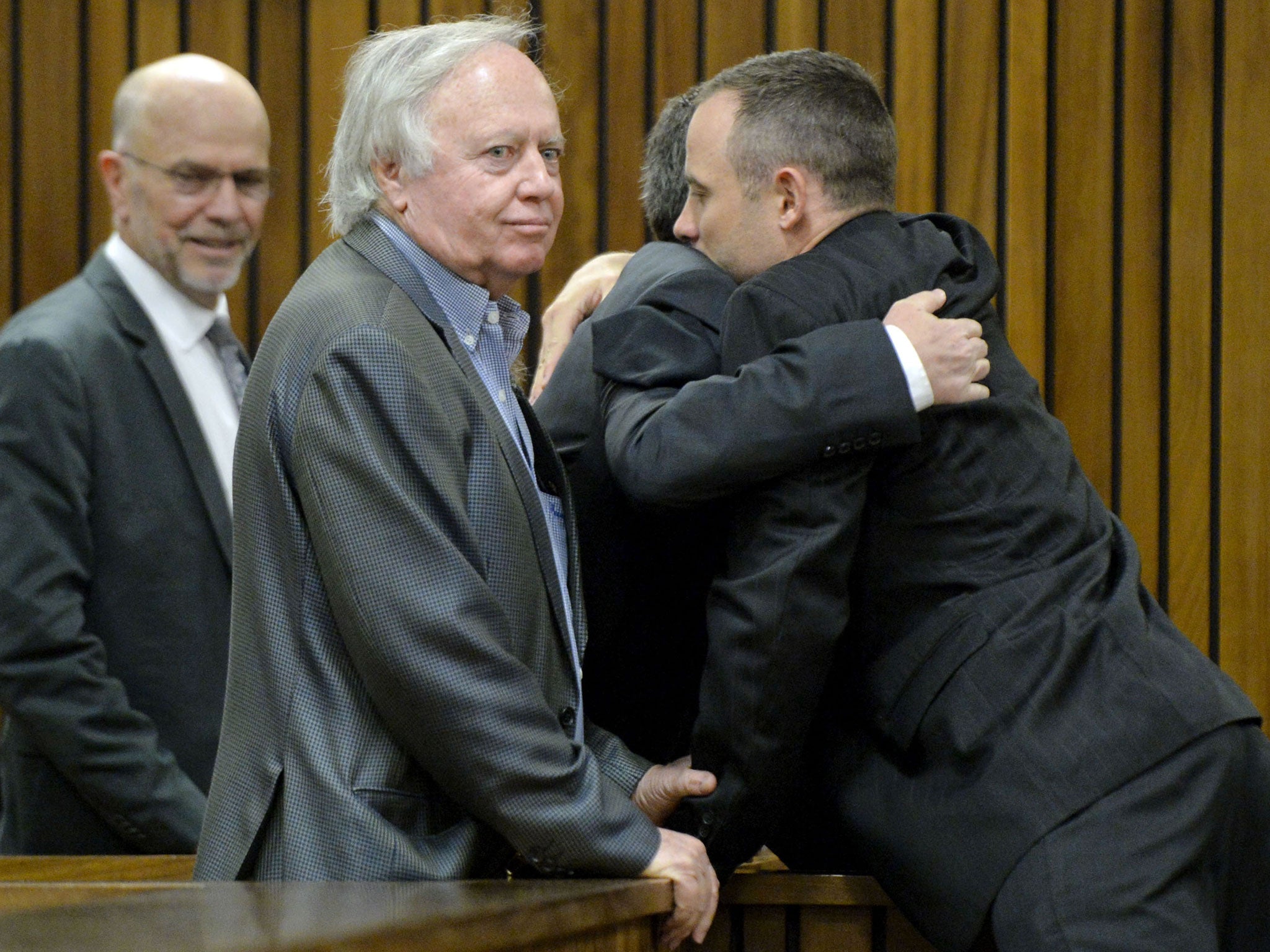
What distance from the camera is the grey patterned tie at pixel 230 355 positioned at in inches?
112

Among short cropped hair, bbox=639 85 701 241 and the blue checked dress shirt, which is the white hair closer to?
the blue checked dress shirt

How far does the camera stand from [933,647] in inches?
64.2

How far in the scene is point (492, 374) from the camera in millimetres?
1788

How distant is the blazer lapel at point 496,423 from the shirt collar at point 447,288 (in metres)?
0.02

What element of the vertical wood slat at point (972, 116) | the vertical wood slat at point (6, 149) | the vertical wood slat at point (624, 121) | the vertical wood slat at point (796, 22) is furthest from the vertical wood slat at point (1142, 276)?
the vertical wood slat at point (6, 149)

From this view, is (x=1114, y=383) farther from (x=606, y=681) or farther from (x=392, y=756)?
(x=392, y=756)

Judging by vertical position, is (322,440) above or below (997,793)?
above

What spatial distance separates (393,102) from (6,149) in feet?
5.66

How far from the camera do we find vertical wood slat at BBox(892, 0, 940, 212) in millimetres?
3049

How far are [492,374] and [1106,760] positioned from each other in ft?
2.71

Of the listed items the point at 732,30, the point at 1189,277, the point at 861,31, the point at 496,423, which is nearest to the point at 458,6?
the point at 732,30

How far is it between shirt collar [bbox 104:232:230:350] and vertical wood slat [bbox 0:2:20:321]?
398 mm

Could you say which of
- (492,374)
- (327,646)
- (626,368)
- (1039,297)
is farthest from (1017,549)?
(1039,297)

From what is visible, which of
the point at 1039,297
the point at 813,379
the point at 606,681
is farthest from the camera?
the point at 1039,297
